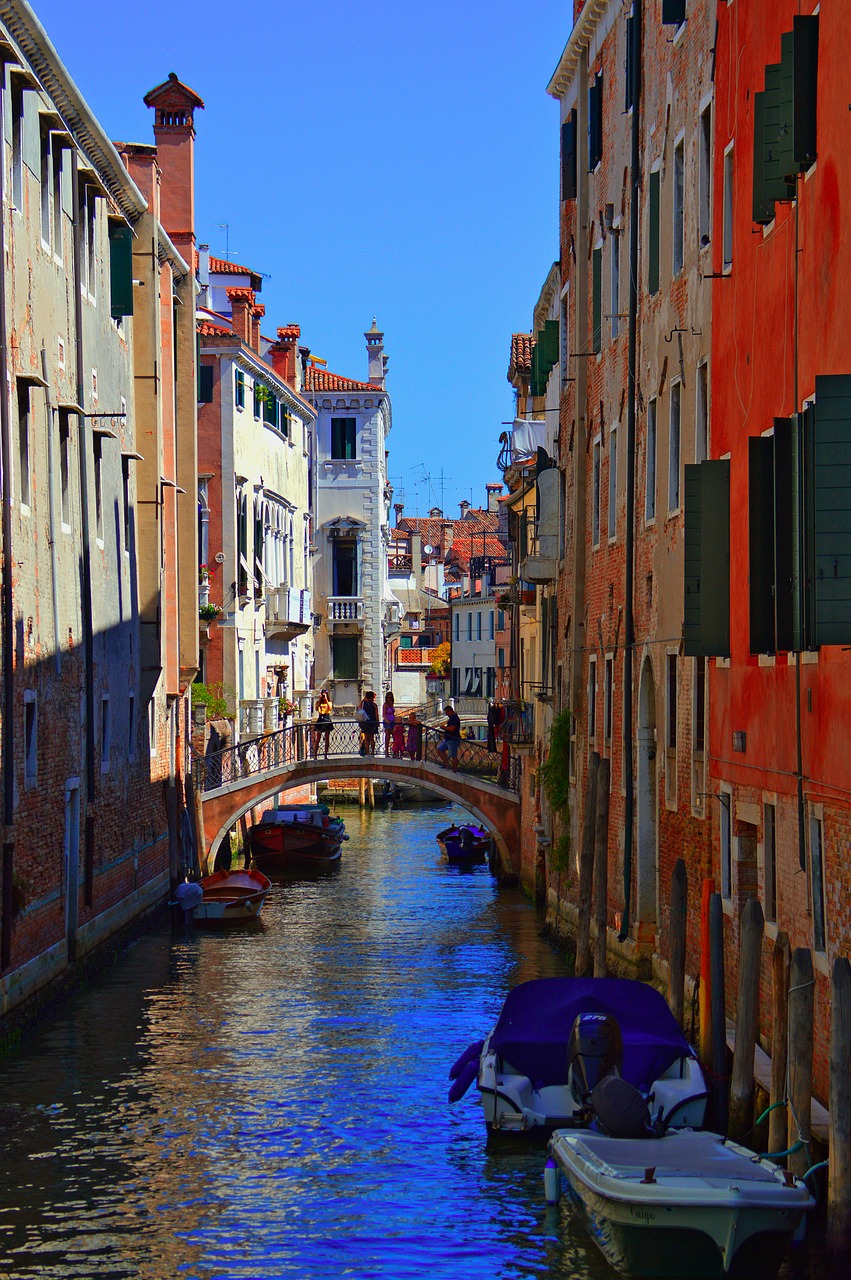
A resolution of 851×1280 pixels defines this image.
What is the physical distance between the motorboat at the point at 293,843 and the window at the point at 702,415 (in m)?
19.7

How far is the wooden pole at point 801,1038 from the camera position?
8.95m

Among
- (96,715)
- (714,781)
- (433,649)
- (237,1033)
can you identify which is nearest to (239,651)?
(96,715)

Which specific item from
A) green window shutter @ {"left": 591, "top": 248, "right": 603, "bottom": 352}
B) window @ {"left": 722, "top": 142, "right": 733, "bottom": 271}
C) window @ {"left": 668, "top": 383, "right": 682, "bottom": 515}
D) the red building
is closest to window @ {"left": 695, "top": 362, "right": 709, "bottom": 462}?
the red building

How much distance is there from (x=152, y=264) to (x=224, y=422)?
41.3ft

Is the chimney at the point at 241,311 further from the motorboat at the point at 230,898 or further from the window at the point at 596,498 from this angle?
the window at the point at 596,498

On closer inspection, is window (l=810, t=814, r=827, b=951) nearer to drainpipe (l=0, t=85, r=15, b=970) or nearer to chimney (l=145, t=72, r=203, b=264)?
drainpipe (l=0, t=85, r=15, b=970)

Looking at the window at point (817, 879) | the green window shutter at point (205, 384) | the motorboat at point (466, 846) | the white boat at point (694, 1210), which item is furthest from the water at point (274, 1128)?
the green window shutter at point (205, 384)

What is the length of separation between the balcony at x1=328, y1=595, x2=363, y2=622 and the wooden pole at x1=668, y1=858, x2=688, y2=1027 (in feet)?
125

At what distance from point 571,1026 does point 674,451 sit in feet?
18.6

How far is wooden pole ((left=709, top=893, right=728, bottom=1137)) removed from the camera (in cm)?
1188

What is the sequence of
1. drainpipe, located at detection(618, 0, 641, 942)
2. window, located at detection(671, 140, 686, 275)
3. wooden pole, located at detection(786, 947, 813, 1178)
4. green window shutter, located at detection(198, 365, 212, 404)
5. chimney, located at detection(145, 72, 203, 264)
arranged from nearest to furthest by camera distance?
wooden pole, located at detection(786, 947, 813, 1178) < window, located at detection(671, 140, 686, 275) < drainpipe, located at detection(618, 0, 641, 942) < chimney, located at detection(145, 72, 203, 264) < green window shutter, located at detection(198, 365, 212, 404)

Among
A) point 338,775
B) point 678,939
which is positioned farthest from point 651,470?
point 338,775

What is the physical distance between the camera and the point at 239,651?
36.8 meters

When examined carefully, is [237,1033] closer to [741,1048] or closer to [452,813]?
[741,1048]
